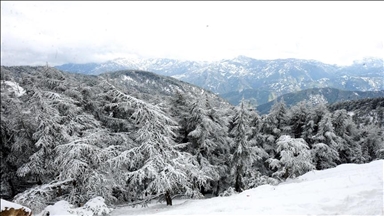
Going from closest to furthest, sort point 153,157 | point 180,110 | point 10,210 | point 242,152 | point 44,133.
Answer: point 10,210, point 153,157, point 44,133, point 180,110, point 242,152

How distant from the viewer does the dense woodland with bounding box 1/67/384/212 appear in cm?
1235

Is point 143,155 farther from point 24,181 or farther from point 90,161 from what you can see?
point 24,181

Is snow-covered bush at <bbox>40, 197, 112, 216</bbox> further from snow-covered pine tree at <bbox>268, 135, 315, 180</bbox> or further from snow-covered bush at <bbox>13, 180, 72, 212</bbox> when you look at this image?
snow-covered pine tree at <bbox>268, 135, 315, 180</bbox>

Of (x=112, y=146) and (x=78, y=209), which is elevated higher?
(x=112, y=146)

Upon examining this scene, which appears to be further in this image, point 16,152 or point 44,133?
point 16,152

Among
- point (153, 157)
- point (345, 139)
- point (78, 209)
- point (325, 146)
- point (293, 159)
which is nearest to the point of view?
point (78, 209)

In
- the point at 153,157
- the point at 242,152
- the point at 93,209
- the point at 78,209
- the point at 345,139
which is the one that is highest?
the point at 153,157

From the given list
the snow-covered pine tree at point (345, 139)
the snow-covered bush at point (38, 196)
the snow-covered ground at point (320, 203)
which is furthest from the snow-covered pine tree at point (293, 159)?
the snow-covered bush at point (38, 196)

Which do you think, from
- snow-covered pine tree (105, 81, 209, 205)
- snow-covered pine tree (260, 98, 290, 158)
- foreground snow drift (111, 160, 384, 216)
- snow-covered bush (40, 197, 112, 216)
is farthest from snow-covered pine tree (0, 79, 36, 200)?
snow-covered pine tree (260, 98, 290, 158)

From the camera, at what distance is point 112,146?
1407 cm

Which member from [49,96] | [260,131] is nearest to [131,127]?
[49,96]

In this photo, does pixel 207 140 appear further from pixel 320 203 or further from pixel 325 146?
pixel 325 146

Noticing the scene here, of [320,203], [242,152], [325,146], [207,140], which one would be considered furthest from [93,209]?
[325,146]

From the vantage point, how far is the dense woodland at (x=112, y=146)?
40.5 feet
